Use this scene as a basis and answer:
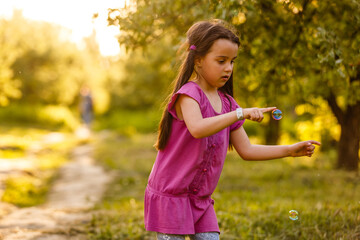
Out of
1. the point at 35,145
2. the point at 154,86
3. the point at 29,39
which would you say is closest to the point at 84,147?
the point at 35,145

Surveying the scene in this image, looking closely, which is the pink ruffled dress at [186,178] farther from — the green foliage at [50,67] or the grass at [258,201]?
the green foliage at [50,67]

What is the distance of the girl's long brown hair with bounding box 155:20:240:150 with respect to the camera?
2.59 meters

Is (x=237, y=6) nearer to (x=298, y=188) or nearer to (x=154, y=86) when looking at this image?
(x=298, y=188)

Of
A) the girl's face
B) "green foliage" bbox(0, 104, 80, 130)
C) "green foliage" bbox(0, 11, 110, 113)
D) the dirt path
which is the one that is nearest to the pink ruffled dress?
the girl's face

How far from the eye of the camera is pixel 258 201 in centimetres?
623

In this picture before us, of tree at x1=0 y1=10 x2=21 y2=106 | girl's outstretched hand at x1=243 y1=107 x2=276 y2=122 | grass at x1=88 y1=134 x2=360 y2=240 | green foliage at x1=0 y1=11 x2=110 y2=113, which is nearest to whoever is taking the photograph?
girl's outstretched hand at x1=243 y1=107 x2=276 y2=122

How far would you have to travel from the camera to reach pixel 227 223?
177 inches

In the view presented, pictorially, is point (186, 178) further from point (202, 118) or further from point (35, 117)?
point (35, 117)

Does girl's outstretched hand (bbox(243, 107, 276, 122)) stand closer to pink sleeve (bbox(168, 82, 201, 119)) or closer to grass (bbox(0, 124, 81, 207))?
pink sleeve (bbox(168, 82, 201, 119))


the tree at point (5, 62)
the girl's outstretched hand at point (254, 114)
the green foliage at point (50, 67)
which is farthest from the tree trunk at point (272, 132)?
the green foliage at point (50, 67)

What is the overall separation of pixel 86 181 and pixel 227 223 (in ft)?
16.7

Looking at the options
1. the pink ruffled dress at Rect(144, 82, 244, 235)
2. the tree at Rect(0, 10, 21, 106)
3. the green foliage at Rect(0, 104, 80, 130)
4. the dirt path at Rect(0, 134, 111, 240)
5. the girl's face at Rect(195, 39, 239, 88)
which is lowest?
the dirt path at Rect(0, 134, 111, 240)

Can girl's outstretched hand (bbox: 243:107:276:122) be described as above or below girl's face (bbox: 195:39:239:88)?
below

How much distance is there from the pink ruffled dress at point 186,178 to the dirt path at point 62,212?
206cm
